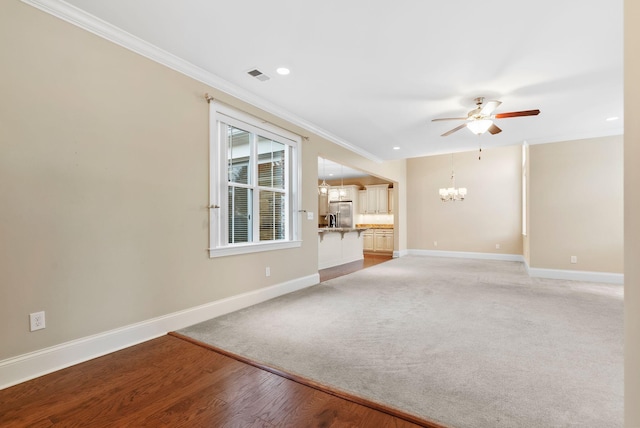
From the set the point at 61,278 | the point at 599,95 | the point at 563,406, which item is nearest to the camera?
the point at 563,406

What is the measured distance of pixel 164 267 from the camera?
2859mm

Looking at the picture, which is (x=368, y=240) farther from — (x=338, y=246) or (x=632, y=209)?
(x=632, y=209)

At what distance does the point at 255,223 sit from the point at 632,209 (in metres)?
3.54

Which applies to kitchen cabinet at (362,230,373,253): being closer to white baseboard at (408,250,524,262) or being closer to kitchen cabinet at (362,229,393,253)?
kitchen cabinet at (362,229,393,253)

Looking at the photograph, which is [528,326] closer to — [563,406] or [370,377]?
[563,406]

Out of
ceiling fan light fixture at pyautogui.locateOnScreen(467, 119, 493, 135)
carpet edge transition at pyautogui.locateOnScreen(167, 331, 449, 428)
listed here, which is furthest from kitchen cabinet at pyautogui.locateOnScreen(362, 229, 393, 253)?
carpet edge transition at pyautogui.locateOnScreen(167, 331, 449, 428)

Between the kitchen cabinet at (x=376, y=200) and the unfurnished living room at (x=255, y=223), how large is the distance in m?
5.62

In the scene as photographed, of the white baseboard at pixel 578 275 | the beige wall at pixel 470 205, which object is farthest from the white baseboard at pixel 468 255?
the white baseboard at pixel 578 275

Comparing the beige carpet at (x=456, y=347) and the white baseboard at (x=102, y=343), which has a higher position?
the white baseboard at (x=102, y=343)

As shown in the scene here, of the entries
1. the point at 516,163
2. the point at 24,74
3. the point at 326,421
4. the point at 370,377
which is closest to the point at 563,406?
→ the point at 370,377

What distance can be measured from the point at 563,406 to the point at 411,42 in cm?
288

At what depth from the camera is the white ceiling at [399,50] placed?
7.37 feet

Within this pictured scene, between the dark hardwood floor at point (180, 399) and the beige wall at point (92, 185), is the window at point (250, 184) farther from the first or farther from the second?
the dark hardwood floor at point (180, 399)

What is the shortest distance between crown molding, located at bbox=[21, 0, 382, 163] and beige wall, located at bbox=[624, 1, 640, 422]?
10.6ft
